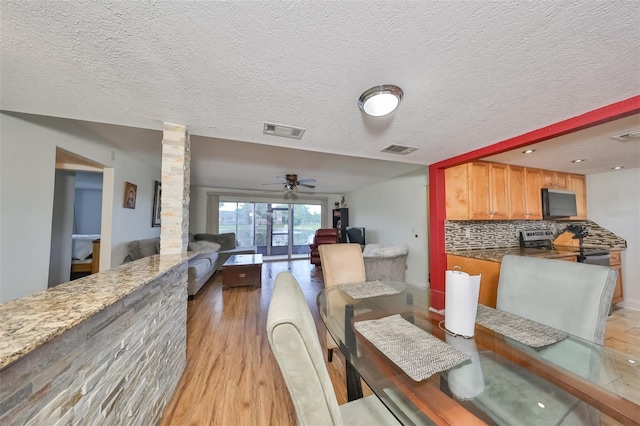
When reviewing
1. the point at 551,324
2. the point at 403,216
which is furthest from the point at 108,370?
the point at 403,216

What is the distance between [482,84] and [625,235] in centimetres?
436

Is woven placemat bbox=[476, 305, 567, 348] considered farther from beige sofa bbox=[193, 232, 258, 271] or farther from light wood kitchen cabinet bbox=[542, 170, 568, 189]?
beige sofa bbox=[193, 232, 258, 271]

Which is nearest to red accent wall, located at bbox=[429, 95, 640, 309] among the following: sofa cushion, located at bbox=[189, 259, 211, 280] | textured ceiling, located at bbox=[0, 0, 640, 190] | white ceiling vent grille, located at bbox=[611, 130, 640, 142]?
textured ceiling, located at bbox=[0, 0, 640, 190]

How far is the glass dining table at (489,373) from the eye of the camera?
0.78 metres

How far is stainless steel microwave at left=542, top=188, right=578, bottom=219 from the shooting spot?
128 inches

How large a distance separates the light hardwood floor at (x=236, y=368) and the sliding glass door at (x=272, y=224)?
3.54 m

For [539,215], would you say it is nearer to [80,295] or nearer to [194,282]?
[80,295]

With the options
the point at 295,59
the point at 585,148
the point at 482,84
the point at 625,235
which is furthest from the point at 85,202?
the point at 625,235

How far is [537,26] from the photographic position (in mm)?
884

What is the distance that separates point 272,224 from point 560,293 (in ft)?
21.5

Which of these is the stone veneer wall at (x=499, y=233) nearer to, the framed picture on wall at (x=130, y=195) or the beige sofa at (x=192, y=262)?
the beige sofa at (x=192, y=262)

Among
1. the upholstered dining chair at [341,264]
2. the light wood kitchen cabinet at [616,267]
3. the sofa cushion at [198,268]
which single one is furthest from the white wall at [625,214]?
the sofa cushion at [198,268]

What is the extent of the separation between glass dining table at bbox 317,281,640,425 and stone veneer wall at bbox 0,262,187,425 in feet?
3.29

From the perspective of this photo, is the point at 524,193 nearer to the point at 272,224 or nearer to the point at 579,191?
the point at 579,191
